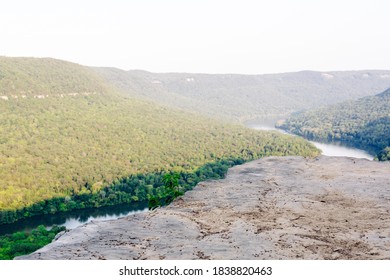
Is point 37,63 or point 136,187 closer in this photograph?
point 136,187

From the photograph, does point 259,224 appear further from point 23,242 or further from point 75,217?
point 75,217

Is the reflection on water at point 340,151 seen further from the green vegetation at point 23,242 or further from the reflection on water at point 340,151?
the green vegetation at point 23,242

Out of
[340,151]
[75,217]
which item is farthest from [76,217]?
A: [340,151]

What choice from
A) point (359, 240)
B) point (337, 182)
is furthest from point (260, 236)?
point (337, 182)

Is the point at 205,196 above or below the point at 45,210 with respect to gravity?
above

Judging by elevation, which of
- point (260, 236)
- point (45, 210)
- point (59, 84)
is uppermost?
point (59, 84)

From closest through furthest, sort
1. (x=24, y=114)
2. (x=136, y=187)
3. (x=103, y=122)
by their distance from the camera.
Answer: (x=136, y=187), (x=24, y=114), (x=103, y=122)
